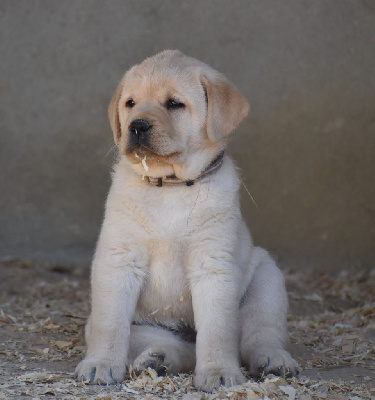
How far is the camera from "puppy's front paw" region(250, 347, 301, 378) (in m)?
4.09

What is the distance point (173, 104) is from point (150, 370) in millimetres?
1450

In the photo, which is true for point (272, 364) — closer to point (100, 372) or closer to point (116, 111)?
point (100, 372)

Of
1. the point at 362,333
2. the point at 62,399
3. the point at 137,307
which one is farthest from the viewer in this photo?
the point at 362,333

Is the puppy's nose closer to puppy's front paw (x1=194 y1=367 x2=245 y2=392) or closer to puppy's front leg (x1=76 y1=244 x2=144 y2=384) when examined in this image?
puppy's front leg (x1=76 y1=244 x2=144 y2=384)

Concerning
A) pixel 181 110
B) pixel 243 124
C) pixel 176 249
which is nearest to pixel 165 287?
pixel 176 249

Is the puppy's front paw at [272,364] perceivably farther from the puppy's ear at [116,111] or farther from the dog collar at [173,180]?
the puppy's ear at [116,111]

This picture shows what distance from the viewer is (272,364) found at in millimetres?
4105

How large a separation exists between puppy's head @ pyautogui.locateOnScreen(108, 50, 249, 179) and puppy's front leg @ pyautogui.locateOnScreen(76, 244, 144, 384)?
1.87ft

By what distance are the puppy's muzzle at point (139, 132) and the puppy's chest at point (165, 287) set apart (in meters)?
0.53

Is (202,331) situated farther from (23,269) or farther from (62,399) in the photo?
(23,269)

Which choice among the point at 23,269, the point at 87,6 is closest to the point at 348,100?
the point at 87,6

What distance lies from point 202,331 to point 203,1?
490 cm

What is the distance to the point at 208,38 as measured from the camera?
810 cm

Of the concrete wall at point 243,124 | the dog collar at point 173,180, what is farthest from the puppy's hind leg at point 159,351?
the concrete wall at point 243,124
